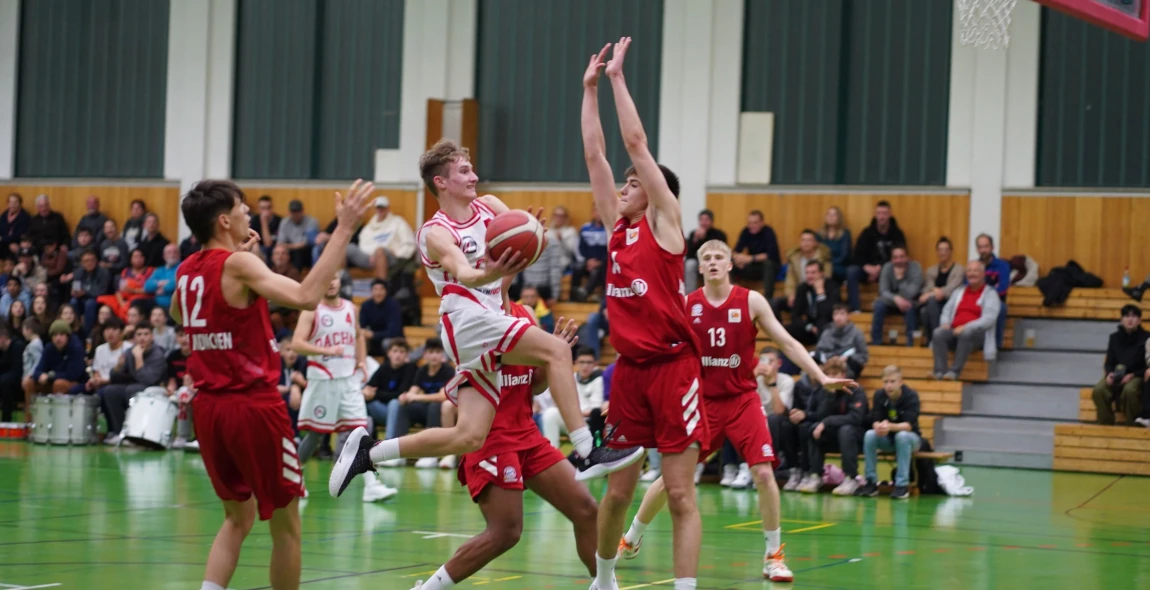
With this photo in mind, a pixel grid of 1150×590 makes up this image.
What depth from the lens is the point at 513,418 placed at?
6973 millimetres

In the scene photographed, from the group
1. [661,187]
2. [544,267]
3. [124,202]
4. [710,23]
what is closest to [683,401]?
[661,187]

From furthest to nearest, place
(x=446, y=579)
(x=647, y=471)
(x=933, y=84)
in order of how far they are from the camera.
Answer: (x=933, y=84) → (x=647, y=471) → (x=446, y=579)

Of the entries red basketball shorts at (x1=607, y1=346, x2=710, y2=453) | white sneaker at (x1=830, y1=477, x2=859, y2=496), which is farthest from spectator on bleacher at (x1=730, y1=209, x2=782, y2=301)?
red basketball shorts at (x1=607, y1=346, x2=710, y2=453)

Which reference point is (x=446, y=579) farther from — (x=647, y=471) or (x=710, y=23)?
(x=710, y=23)

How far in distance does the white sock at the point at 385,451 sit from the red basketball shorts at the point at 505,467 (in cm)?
37

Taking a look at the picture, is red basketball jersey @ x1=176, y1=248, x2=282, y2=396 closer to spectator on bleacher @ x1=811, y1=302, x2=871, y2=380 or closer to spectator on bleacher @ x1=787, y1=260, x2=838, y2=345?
spectator on bleacher @ x1=811, y1=302, x2=871, y2=380

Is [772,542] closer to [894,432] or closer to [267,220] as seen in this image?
[894,432]

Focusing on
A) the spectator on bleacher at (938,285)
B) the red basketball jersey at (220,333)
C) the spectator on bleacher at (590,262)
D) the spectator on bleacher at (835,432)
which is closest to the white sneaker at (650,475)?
the spectator on bleacher at (835,432)

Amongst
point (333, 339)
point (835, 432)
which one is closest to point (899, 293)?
point (835, 432)

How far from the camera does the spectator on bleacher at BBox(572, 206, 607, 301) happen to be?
2044 cm

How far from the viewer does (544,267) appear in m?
20.8

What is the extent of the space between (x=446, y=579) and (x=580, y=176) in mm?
16323

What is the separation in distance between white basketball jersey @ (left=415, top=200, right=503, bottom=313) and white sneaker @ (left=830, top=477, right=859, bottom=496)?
795 centimetres

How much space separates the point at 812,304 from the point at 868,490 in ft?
15.7
